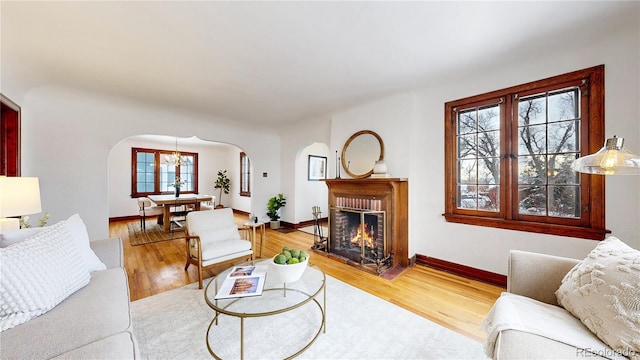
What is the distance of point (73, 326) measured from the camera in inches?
42.8

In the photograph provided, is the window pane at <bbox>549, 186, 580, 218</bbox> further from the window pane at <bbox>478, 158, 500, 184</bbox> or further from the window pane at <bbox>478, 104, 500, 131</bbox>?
the window pane at <bbox>478, 104, 500, 131</bbox>

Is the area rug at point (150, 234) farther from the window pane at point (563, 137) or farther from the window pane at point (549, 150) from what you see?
the window pane at point (563, 137)

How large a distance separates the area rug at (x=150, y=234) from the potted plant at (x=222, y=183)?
265 centimetres

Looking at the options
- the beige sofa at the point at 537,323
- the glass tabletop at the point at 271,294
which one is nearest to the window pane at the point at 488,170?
the beige sofa at the point at 537,323

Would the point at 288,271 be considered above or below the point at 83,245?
below

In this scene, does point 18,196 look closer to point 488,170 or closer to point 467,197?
point 467,197

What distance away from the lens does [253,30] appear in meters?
1.87

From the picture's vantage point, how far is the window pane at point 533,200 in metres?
2.38

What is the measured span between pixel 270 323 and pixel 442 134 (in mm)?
2947

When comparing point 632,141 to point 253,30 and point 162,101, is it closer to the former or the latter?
point 253,30

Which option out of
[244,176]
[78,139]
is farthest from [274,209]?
[78,139]

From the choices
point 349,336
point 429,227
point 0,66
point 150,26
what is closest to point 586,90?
point 429,227

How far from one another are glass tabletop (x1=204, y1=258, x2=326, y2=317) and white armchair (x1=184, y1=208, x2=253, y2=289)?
0.68 metres

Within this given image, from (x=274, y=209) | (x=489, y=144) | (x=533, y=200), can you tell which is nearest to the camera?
(x=533, y=200)
